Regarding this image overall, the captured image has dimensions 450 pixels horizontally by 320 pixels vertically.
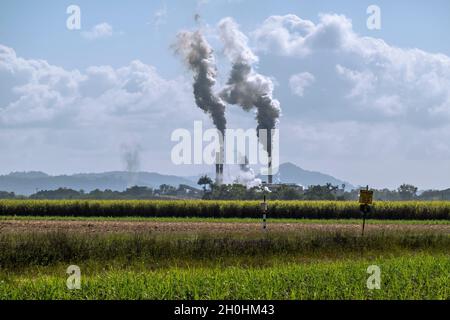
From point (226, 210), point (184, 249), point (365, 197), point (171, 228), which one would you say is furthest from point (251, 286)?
point (226, 210)

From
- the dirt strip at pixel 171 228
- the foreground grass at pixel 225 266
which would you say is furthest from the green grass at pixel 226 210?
the foreground grass at pixel 225 266

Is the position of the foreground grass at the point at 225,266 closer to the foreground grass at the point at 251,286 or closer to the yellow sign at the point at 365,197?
the foreground grass at the point at 251,286

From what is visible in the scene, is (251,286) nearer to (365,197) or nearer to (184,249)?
(184,249)

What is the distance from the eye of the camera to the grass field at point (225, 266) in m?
17.0

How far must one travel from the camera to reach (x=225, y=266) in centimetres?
2642

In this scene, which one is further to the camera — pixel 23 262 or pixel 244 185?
pixel 244 185

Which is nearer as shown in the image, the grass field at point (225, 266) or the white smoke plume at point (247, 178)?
the grass field at point (225, 266)

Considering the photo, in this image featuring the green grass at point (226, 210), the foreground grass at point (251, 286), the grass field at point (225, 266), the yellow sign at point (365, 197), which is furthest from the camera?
the green grass at point (226, 210)

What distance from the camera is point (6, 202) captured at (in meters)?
74.8

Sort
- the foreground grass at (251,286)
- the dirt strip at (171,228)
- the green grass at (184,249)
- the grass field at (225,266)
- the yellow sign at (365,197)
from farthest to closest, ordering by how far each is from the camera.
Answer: the dirt strip at (171,228)
the yellow sign at (365,197)
the green grass at (184,249)
the grass field at (225,266)
the foreground grass at (251,286)
